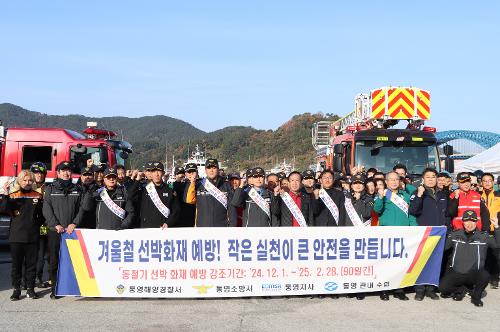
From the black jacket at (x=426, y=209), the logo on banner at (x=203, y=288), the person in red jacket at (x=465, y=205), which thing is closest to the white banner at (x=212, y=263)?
the logo on banner at (x=203, y=288)

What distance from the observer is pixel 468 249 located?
855 centimetres

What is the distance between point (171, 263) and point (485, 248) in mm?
4312

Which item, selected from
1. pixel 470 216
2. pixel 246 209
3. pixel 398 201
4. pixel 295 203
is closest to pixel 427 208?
pixel 398 201

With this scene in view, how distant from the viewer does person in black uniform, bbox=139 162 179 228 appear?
895 cm

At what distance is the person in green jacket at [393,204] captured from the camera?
8539mm

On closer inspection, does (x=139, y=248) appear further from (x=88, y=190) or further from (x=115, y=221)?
(x=88, y=190)

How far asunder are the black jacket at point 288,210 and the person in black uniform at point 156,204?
152 centimetres

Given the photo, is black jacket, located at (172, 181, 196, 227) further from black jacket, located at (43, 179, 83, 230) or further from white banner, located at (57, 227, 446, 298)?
black jacket, located at (43, 179, 83, 230)

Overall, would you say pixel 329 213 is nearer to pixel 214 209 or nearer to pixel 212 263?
pixel 214 209

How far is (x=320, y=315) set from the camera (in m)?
7.45

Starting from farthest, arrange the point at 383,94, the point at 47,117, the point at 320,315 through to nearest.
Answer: the point at 47,117, the point at 383,94, the point at 320,315

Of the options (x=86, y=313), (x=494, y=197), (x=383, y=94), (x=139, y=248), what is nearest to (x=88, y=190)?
(x=139, y=248)

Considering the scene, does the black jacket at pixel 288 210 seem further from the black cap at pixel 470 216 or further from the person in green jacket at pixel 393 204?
the black cap at pixel 470 216

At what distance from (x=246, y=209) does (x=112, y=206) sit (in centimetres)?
186
